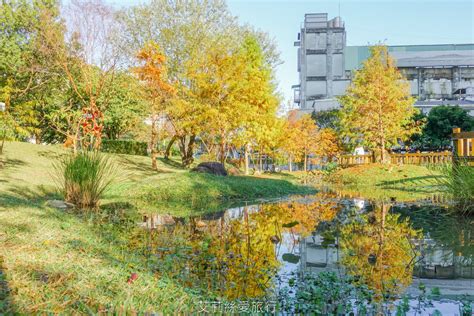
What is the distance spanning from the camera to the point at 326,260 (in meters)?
4.38

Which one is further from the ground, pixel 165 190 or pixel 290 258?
pixel 165 190

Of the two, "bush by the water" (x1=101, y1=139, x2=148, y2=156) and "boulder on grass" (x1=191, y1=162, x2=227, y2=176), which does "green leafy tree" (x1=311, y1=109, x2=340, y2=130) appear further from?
"boulder on grass" (x1=191, y1=162, x2=227, y2=176)

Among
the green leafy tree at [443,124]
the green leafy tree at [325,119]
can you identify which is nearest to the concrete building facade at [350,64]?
the green leafy tree at [325,119]

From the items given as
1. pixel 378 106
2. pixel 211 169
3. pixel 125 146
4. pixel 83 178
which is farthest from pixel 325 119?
pixel 83 178

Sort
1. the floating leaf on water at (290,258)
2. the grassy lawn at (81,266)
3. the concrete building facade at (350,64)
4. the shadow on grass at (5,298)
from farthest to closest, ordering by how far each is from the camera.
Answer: the concrete building facade at (350,64) → the floating leaf on water at (290,258) → the grassy lawn at (81,266) → the shadow on grass at (5,298)

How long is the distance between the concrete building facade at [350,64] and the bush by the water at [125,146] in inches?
824

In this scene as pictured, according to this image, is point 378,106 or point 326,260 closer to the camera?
point 326,260

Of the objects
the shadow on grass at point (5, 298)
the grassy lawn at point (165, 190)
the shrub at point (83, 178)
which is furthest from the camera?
the grassy lawn at point (165, 190)

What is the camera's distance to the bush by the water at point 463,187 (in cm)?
751

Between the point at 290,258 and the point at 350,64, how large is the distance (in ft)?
143

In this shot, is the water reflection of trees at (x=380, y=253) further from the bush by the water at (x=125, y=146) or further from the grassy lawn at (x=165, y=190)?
the bush by the water at (x=125, y=146)

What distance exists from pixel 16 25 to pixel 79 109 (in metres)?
4.75

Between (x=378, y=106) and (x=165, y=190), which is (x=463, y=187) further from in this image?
(x=378, y=106)

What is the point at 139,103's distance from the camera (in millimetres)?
23375
